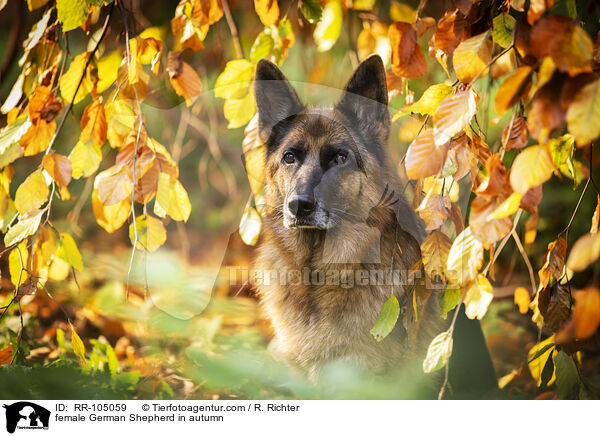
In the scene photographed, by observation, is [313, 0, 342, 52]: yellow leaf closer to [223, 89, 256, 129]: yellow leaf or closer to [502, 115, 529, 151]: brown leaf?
[223, 89, 256, 129]: yellow leaf

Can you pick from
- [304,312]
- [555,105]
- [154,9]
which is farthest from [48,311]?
[555,105]

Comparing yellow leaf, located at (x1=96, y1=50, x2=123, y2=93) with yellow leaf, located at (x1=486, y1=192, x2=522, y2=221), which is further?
yellow leaf, located at (x1=96, y1=50, x2=123, y2=93)

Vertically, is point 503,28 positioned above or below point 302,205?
above

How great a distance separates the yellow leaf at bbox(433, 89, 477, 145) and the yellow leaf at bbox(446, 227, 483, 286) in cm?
26

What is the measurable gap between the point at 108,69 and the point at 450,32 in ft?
4.11

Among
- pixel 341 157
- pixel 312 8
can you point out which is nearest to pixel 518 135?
pixel 341 157

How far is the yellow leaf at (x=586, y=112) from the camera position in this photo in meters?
0.85

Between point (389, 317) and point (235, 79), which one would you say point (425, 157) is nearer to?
point (389, 317)

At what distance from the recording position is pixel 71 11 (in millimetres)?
1422

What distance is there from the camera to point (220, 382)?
171 cm

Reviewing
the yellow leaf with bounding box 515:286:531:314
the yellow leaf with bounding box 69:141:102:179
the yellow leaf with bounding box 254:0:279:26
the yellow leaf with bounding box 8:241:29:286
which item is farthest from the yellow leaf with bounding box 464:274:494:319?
the yellow leaf with bounding box 8:241:29:286

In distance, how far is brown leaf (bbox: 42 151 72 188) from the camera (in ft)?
4.69
